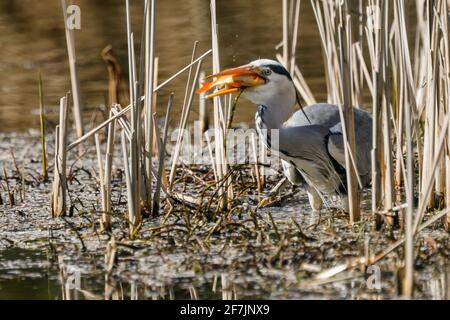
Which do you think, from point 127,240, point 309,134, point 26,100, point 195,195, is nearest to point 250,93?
point 309,134

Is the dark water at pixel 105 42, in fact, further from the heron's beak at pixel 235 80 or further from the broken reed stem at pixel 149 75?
the broken reed stem at pixel 149 75

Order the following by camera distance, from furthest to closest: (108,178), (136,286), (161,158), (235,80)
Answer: (235,80)
(161,158)
(108,178)
(136,286)

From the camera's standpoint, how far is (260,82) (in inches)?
187

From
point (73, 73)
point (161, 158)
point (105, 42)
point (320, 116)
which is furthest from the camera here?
point (105, 42)

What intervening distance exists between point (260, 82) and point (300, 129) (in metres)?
0.35

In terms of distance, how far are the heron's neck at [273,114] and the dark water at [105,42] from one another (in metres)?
2.41

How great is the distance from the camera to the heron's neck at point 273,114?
15.7ft

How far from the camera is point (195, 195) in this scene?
5215 mm

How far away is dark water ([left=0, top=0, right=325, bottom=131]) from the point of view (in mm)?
8234

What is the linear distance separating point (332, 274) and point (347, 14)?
3.73 feet

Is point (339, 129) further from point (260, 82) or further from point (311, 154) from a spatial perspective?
point (260, 82)

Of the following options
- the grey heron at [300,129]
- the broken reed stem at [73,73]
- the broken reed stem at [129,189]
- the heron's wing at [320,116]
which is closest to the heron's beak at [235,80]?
the grey heron at [300,129]

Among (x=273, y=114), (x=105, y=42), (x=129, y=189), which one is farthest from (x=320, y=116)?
(x=105, y=42)
